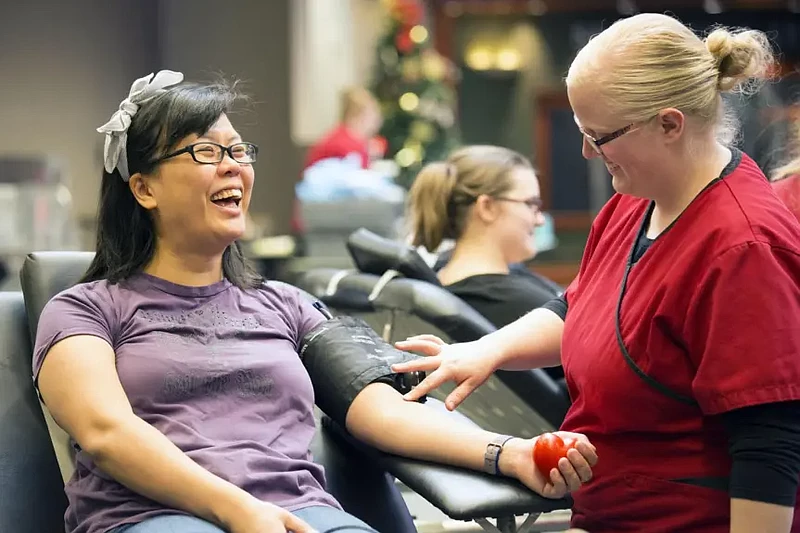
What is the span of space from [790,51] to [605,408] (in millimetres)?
8551

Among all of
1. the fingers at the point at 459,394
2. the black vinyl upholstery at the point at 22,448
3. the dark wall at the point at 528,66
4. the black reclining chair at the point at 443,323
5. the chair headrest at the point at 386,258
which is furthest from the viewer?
the dark wall at the point at 528,66

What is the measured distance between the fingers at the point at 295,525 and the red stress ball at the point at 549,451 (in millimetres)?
338

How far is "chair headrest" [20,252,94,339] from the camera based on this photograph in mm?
1867

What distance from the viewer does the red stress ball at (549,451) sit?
4.91 ft

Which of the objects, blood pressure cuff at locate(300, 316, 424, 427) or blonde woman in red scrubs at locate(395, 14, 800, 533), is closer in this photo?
blonde woman in red scrubs at locate(395, 14, 800, 533)

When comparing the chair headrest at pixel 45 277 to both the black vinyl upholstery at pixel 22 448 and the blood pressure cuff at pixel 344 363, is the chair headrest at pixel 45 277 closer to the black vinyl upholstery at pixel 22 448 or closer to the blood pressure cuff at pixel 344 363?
the black vinyl upholstery at pixel 22 448

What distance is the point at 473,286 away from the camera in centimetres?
269

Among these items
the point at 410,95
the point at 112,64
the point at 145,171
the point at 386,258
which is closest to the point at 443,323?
the point at 386,258

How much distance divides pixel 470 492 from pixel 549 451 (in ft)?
0.42

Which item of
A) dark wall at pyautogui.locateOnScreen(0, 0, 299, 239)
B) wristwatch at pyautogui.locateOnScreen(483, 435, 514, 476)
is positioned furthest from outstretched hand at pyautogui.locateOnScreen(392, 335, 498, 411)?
dark wall at pyautogui.locateOnScreen(0, 0, 299, 239)

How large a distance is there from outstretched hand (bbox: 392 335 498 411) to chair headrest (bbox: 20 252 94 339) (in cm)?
62

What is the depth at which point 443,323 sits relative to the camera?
2.40 meters

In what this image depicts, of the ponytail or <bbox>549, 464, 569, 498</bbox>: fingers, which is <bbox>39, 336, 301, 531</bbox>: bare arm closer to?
<bbox>549, 464, 569, 498</bbox>: fingers

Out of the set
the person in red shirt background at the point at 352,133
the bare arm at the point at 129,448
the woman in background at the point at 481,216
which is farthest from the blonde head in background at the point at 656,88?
the person in red shirt background at the point at 352,133
